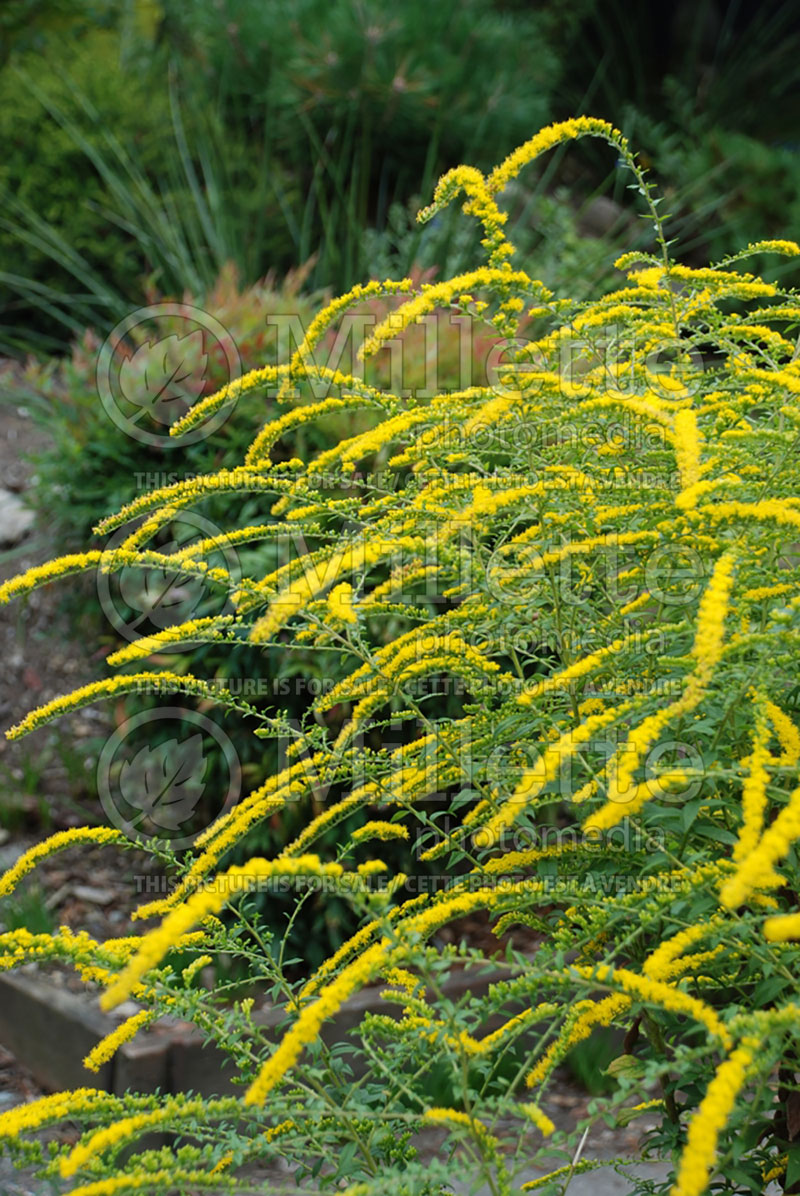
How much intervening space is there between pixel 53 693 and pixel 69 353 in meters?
2.72

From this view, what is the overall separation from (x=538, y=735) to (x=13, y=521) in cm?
421

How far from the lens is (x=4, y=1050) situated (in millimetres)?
3475

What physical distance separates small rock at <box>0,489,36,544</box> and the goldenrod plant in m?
3.82

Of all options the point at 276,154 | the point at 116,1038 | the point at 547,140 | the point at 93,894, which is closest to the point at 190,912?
the point at 116,1038

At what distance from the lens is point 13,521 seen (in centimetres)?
551

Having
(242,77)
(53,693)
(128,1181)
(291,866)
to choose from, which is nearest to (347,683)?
(291,866)

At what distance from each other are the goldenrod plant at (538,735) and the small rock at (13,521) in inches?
151

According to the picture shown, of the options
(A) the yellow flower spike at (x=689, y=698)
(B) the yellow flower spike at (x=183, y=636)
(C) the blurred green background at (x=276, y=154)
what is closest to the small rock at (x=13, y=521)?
(C) the blurred green background at (x=276, y=154)

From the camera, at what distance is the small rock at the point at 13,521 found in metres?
5.45

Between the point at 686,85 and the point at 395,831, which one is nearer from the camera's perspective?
the point at 395,831

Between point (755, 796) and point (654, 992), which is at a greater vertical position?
point (755, 796)

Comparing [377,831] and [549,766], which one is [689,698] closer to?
[549,766]

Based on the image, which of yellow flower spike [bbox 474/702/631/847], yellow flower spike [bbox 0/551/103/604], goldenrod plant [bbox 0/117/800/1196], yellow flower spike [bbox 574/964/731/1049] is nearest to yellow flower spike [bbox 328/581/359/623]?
goldenrod plant [bbox 0/117/800/1196]

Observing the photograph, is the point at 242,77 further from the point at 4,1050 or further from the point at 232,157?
the point at 4,1050
